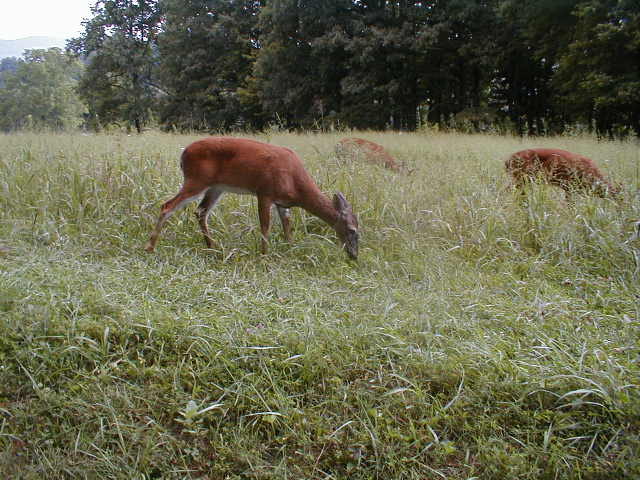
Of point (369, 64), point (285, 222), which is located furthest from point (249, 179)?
point (369, 64)

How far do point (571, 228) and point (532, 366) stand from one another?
256 centimetres

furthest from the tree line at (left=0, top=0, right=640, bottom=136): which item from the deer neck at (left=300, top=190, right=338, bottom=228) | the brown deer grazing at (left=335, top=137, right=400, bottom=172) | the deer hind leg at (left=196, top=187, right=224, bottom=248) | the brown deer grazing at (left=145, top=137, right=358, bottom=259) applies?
the deer hind leg at (left=196, top=187, right=224, bottom=248)

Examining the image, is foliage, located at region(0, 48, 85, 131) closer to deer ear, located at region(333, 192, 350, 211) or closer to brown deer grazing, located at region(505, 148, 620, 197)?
brown deer grazing, located at region(505, 148, 620, 197)

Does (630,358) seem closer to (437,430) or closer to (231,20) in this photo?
(437,430)

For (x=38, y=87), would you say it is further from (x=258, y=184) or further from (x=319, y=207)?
(x=319, y=207)

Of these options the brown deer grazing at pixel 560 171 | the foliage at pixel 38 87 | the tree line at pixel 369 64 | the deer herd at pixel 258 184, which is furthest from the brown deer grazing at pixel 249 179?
the foliage at pixel 38 87

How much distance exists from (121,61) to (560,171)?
26715 millimetres

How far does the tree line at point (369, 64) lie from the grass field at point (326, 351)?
962cm

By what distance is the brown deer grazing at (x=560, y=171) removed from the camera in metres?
5.87

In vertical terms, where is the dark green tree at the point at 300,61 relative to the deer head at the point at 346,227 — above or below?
above

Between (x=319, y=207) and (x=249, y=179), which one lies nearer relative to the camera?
(x=249, y=179)

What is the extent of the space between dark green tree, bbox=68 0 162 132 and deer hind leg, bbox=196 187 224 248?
25.2 metres

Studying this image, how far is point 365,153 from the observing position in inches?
330

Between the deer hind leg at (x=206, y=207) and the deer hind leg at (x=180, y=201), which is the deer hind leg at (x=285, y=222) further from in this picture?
the deer hind leg at (x=180, y=201)
